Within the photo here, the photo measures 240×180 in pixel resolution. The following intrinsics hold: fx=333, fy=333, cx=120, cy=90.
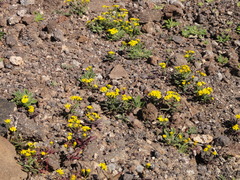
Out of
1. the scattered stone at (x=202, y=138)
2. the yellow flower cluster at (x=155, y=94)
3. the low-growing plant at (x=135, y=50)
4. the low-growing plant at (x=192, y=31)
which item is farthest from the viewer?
the low-growing plant at (x=192, y=31)

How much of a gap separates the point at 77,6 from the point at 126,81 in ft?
10.4

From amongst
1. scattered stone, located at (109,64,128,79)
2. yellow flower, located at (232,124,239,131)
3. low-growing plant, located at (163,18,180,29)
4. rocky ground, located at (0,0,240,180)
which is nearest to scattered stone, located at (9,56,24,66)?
rocky ground, located at (0,0,240,180)

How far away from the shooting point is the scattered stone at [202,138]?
6047 millimetres

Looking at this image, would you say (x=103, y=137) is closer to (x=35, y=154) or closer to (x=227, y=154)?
(x=35, y=154)

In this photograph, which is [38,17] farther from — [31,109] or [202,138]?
[202,138]

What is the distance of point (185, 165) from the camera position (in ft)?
18.2

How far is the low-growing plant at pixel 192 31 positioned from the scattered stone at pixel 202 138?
351cm

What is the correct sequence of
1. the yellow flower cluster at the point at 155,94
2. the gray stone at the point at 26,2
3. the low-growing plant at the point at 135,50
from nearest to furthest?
the yellow flower cluster at the point at 155,94
the low-growing plant at the point at 135,50
the gray stone at the point at 26,2

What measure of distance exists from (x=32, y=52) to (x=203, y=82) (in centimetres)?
385

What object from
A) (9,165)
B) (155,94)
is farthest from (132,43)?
(9,165)

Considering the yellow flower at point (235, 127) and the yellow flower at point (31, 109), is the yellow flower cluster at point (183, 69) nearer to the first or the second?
the yellow flower at point (235, 127)

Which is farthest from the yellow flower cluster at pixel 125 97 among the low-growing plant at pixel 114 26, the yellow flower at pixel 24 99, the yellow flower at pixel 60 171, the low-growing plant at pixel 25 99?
the low-growing plant at pixel 114 26

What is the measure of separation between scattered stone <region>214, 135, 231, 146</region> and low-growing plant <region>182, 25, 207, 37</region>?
3.61 meters

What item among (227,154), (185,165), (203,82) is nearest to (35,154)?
(185,165)
